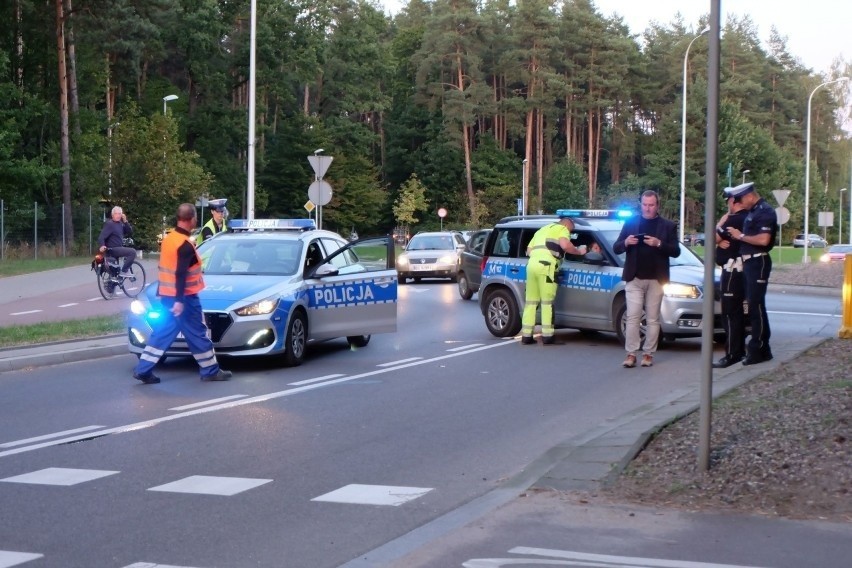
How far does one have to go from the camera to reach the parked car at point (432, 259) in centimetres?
3328

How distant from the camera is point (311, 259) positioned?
15070 millimetres

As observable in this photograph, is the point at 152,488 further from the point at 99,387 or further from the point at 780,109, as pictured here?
the point at 780,109

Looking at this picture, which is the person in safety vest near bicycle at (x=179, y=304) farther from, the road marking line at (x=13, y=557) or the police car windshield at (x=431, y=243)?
the police car windshield at (x=431, y=243)

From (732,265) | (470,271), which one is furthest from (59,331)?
(470,271)

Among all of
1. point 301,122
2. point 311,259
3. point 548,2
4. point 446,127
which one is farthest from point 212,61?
point 311,259

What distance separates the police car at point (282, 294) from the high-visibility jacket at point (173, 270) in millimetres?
366

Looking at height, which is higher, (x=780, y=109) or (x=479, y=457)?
(x=780, y=109)

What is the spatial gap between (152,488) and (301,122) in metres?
79.6

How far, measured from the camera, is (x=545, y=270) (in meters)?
16.3

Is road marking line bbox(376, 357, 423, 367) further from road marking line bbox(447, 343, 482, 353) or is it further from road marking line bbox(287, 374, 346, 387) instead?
road marking line bbox(287, 374, 346, 387)

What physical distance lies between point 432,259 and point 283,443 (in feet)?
78.9

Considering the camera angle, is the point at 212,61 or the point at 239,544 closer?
the point at 239,544

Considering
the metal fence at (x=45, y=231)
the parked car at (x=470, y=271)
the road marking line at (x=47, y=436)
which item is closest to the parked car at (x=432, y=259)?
the parked car at (x=470, y=271)

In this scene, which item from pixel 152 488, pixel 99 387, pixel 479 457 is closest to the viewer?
pixel 152 488
